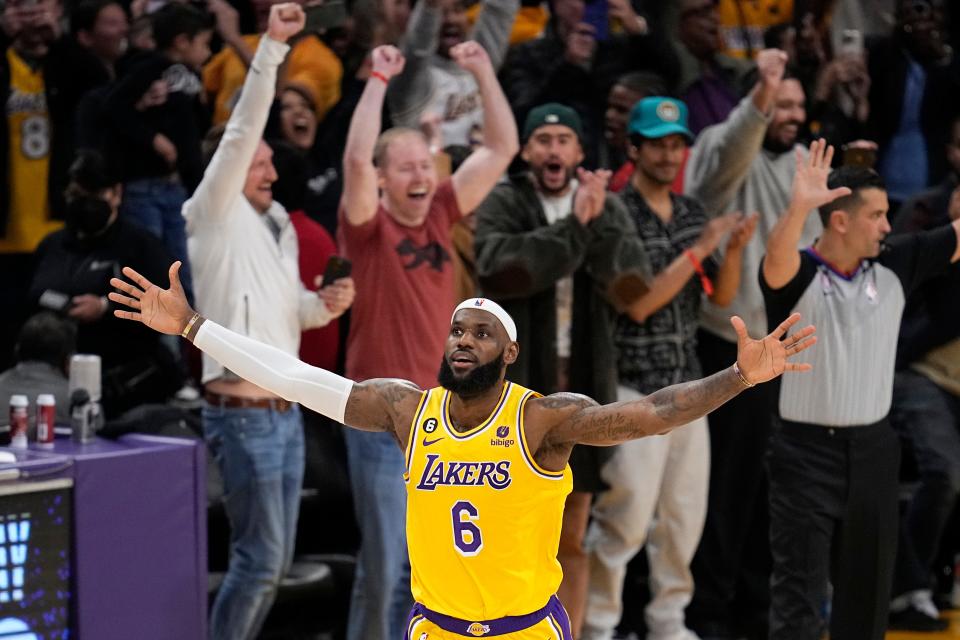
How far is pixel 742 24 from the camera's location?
1070 cm

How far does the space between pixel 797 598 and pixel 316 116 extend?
4058 millimetres

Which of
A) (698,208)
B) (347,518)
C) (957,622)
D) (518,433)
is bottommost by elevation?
(957,622)

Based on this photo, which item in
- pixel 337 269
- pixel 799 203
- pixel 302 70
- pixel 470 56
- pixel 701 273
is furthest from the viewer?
pixel 302 70

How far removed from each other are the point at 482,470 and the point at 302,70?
481cm

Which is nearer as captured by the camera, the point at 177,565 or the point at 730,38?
the point at 177,565

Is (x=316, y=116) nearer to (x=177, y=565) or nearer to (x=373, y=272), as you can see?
(x=373, y=272)

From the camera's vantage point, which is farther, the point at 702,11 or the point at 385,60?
the point at 702,11

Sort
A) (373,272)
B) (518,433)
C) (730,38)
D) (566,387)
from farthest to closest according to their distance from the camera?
1. (730,38)
2. (566,387)
3. (373,272)
4. (518,433)

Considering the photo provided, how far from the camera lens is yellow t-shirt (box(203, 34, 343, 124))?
364 inches

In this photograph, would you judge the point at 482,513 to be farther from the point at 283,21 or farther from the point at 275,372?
the point at 283,21

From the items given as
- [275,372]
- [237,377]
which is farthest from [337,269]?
[275,372]

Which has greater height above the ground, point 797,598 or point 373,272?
point 373,272

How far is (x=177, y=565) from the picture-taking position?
6629 millimetres

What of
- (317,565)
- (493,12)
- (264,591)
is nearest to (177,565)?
(264,591)
